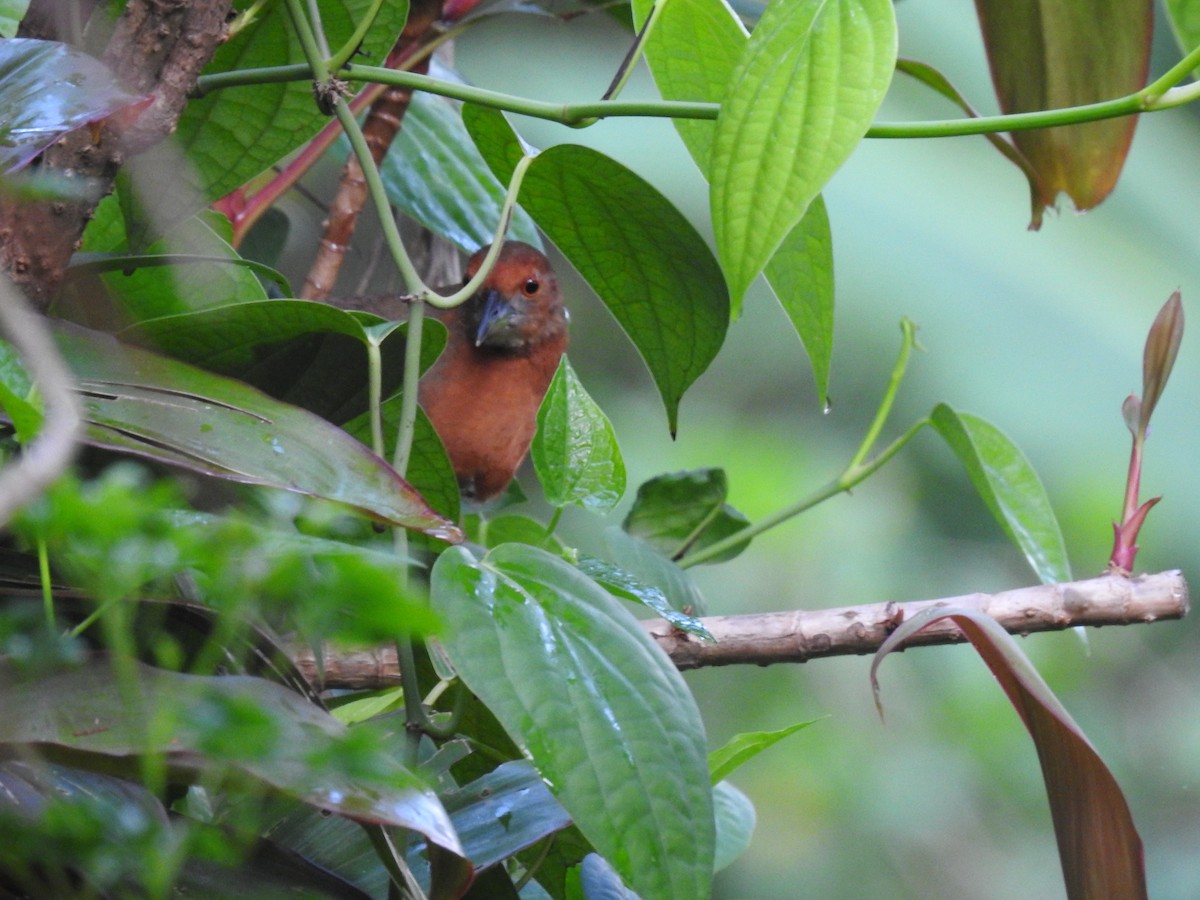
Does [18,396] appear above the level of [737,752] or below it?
above

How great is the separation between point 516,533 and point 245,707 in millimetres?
742

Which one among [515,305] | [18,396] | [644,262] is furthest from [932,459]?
[18,396]

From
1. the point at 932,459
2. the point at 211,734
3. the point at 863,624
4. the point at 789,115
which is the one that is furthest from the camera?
the point at 932,459

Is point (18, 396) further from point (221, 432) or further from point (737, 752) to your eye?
point (737, 752)

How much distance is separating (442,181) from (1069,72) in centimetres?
72

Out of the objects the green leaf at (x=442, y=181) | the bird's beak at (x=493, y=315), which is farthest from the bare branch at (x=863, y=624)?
the bird's beak at (x=493, y=315)

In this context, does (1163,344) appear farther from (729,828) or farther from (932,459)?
(932,459)

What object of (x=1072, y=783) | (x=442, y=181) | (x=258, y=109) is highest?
(x=258, y=109)

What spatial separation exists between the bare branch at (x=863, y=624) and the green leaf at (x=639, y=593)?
7.0 inches

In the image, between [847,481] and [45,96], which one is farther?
[847,481]

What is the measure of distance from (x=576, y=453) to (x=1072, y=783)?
15.8 inches

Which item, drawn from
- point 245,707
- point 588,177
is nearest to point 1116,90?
point 588,177

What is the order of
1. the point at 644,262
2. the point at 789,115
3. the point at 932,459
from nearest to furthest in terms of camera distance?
the point at 789,115 → the point at 644,262 → the point at 932,459

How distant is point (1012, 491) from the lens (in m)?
1.11
